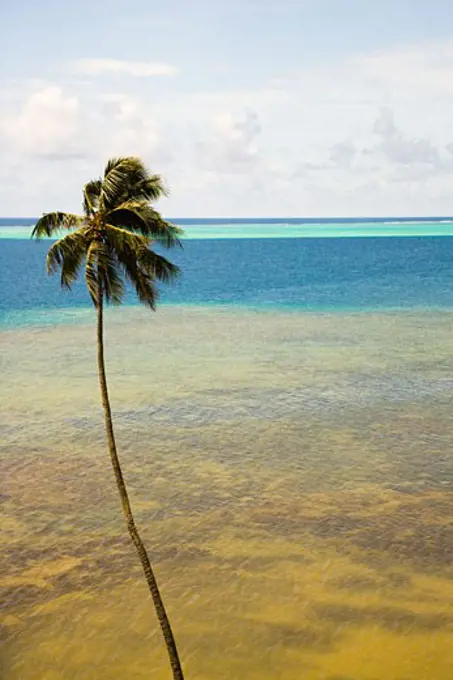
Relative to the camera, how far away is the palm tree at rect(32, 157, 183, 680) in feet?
76.1

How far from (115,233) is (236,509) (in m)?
21.0

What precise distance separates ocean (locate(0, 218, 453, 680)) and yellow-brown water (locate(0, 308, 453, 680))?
4.1 inches

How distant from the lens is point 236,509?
40.3 m

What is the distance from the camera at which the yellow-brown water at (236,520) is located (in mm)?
29016

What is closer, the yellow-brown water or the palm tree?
the palm tree

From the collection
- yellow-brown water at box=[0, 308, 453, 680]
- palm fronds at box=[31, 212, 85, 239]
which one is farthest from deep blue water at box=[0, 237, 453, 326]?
palm fronds at box=[31, 212, 85, 239]

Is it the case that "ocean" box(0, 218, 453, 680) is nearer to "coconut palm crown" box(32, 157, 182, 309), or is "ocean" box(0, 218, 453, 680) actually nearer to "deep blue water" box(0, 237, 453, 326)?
"coconut palm crown" box(32, 157, 182, 309)

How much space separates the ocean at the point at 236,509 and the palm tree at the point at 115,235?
7375 millimetres

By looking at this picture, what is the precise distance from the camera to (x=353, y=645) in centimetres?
2889

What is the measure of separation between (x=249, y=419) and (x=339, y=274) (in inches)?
4906

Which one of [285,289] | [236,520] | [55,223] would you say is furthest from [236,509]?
[285,289]

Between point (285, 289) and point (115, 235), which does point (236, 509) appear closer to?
point (115, 235)

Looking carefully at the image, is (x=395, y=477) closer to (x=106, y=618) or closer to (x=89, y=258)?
(x=106, y=618)

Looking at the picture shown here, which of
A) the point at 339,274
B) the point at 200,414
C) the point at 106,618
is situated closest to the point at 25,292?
the point at 339,274
